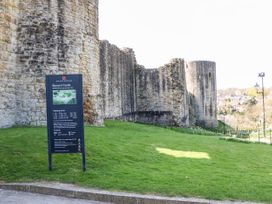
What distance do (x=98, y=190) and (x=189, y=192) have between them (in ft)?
5.59

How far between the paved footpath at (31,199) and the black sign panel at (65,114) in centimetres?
155

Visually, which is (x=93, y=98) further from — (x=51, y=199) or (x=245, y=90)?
(x=245, y=90)

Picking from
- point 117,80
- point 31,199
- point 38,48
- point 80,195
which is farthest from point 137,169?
point 117,80

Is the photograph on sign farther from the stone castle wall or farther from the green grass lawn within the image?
the stone castle wall

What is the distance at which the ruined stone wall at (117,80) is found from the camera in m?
28.0

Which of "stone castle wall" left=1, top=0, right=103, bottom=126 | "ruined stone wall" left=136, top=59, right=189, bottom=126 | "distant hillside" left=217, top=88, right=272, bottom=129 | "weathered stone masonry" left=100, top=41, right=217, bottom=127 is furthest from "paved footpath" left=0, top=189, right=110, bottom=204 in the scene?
"distant hillside" left=217, top=88, right=272, bottom=129

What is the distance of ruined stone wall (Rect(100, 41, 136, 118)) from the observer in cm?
2803

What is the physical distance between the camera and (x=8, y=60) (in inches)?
677

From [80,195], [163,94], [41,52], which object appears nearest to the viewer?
[80,195]

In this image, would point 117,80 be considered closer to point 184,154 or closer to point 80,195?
point 184,154

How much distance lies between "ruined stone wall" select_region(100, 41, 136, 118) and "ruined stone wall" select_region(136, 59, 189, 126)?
1.13m

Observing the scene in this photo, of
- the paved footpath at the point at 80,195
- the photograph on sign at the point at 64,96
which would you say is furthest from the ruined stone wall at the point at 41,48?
the paved footpath at the point at 80,195

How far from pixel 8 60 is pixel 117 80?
46.6ft

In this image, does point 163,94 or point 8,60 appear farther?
point 163,94
